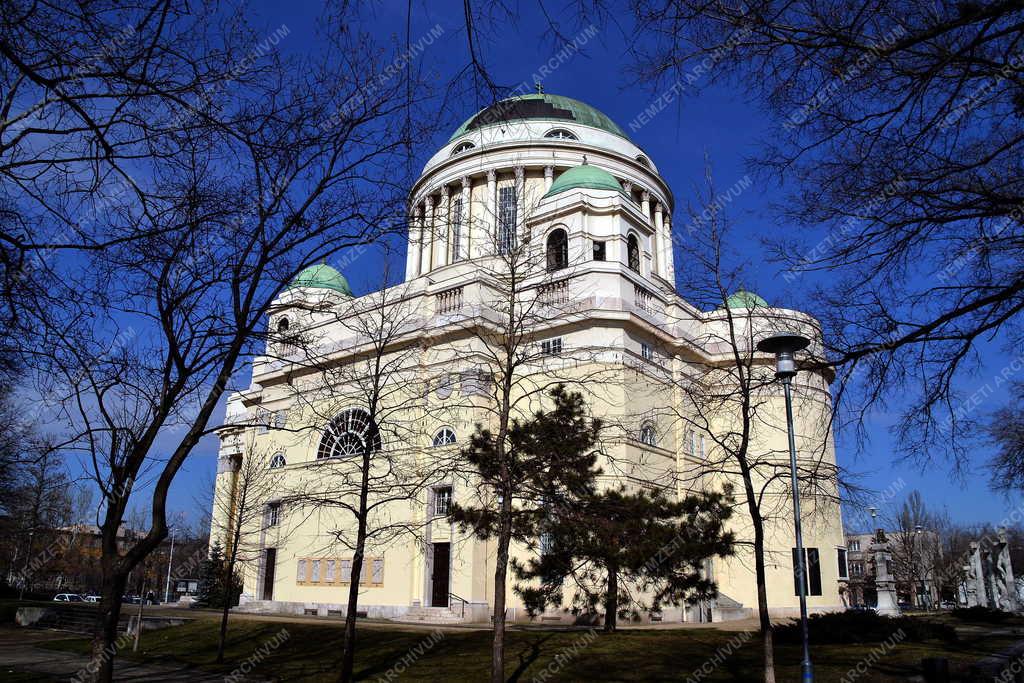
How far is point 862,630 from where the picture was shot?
60.6ft

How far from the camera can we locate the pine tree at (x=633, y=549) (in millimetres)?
14953

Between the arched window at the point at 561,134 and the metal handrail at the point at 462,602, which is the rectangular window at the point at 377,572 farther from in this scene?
the arched window at the point at 561,134

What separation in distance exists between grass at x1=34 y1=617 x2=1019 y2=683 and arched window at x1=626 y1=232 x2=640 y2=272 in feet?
54.9

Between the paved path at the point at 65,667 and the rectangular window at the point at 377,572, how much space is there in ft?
31.2

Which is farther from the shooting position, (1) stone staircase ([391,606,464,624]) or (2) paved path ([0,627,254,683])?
(1) stone staircase ([391,606,464,624])

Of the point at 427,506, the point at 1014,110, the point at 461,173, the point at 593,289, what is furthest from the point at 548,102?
the point at 1014,110

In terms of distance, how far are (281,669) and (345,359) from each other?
15.3 m

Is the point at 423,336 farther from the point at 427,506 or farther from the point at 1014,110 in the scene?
the point at 1014,110

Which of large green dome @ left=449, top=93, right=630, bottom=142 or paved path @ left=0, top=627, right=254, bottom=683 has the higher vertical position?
large green dome @ left=449, top=93, right=630, bottom=142

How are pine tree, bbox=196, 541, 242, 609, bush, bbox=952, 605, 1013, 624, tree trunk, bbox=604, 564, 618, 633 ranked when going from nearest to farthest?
tree trunk, bbox=604, 564, 618, 633
bush, bbox=952, 605, 1013, 624
pine tree, bbox=196, 541, 242, 609

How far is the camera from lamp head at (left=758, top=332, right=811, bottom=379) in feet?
32.1

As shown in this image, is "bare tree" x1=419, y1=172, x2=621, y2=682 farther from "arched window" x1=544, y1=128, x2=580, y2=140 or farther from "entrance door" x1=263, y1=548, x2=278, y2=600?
"entrance door" x1=263, y1=548, x2=278, y2=600

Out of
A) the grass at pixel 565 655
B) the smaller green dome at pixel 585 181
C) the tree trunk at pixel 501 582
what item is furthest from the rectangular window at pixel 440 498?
the tree trunk at pixel 501 582

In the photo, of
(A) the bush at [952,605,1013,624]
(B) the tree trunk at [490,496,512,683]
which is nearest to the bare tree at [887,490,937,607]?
(A) the bush at [952,605,1013,624]
